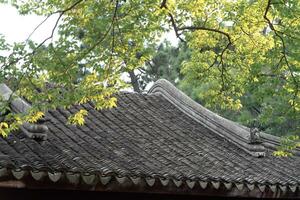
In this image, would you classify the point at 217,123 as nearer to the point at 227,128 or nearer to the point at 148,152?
the point at 227,128

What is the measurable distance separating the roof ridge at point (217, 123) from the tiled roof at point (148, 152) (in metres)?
0.02

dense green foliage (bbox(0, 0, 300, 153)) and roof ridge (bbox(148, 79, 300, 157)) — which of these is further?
roof ridge (bbox(148, 79, 300, 157))

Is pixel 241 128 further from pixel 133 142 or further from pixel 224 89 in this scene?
pixel 133 142

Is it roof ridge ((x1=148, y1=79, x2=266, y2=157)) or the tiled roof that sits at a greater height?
roof ridge ((x1=148, y1=79, x2=266, y2=157))

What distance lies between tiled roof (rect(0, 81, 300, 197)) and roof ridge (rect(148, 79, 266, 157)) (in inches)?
0.8

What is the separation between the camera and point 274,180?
738cm

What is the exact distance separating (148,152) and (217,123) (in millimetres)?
2657

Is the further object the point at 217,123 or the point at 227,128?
the point at 217,123

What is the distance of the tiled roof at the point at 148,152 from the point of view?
5762mm

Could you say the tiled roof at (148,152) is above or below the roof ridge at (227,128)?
below

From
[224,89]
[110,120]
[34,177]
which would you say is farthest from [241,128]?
[34,177]

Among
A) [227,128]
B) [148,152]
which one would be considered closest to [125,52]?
[148,152]

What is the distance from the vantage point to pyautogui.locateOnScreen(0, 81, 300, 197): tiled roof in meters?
5.76

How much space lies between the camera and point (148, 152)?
743 centimetres
